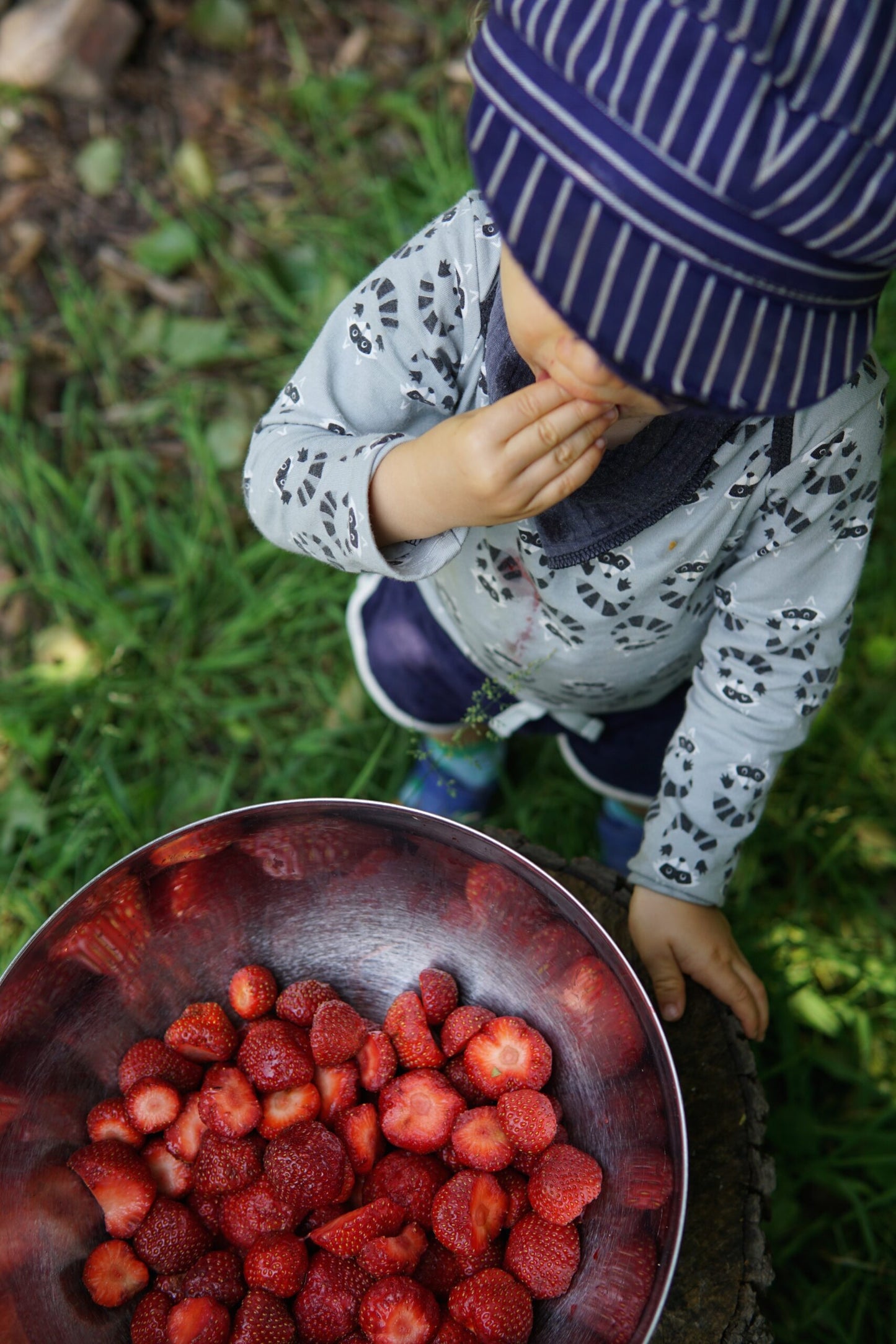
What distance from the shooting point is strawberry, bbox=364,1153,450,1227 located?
2.84 ft

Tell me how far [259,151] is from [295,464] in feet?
4.80

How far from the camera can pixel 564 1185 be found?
82cm

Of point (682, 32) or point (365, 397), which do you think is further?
point (365, 397)

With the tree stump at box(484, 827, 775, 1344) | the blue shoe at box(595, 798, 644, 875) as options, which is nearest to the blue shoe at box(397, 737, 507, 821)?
the blue shoe at box(595, 798, 644, 875)

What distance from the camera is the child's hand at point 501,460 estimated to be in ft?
2.22

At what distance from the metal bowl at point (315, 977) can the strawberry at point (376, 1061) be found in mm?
52

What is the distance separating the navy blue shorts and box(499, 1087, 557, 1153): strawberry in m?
0.47

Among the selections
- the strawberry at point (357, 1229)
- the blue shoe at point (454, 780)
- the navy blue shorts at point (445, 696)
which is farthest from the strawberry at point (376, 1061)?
the blue shoe at point (454, 780)

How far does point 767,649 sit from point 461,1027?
1.48ft

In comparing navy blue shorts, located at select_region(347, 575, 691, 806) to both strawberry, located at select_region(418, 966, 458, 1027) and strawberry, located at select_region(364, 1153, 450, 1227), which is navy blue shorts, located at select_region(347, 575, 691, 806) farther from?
strawberry, located at select_region(364, 1153, 450, 1227)

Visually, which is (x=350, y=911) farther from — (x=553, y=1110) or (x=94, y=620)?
(x=94, y=620)

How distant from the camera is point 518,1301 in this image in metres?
0.79

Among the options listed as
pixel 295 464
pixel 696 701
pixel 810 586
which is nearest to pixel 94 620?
pixel 295 464

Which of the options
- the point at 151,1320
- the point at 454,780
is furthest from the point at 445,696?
the point at 151,1320
